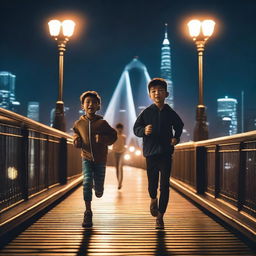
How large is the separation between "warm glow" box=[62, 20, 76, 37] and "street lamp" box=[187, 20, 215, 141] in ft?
9.22

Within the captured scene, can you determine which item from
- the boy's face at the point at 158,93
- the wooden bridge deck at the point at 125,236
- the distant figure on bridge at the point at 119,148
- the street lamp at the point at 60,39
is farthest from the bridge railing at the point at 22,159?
the street lamp at the point at 60,39

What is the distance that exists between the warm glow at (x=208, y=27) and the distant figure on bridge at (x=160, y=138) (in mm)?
6587

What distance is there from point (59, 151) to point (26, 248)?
556cm

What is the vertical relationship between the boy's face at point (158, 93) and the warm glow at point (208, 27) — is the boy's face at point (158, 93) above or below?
below

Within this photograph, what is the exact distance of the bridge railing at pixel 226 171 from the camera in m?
4.89

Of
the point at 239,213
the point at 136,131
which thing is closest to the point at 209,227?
the point at 239,213

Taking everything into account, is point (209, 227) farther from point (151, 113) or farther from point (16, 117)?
point (16, 117)

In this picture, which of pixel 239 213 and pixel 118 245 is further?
pixel 239 213

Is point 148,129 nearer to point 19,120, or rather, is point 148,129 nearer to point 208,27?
point 19,120

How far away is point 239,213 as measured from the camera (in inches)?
202

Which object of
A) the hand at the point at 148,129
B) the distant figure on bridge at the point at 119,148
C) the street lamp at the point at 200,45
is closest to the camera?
the hand at the point at 148,129

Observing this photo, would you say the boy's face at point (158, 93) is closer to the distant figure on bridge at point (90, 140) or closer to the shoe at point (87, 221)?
the distant figure on bridge at point (90, 140)

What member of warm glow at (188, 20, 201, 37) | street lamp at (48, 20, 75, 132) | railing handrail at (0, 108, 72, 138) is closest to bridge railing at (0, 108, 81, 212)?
railing handrail at (0, 108, 72, 138)

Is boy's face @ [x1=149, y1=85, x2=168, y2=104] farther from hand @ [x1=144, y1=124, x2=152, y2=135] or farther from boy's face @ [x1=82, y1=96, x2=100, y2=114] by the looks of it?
boy's face @ [x1=82, y1=96, x2=100, y2=114]
